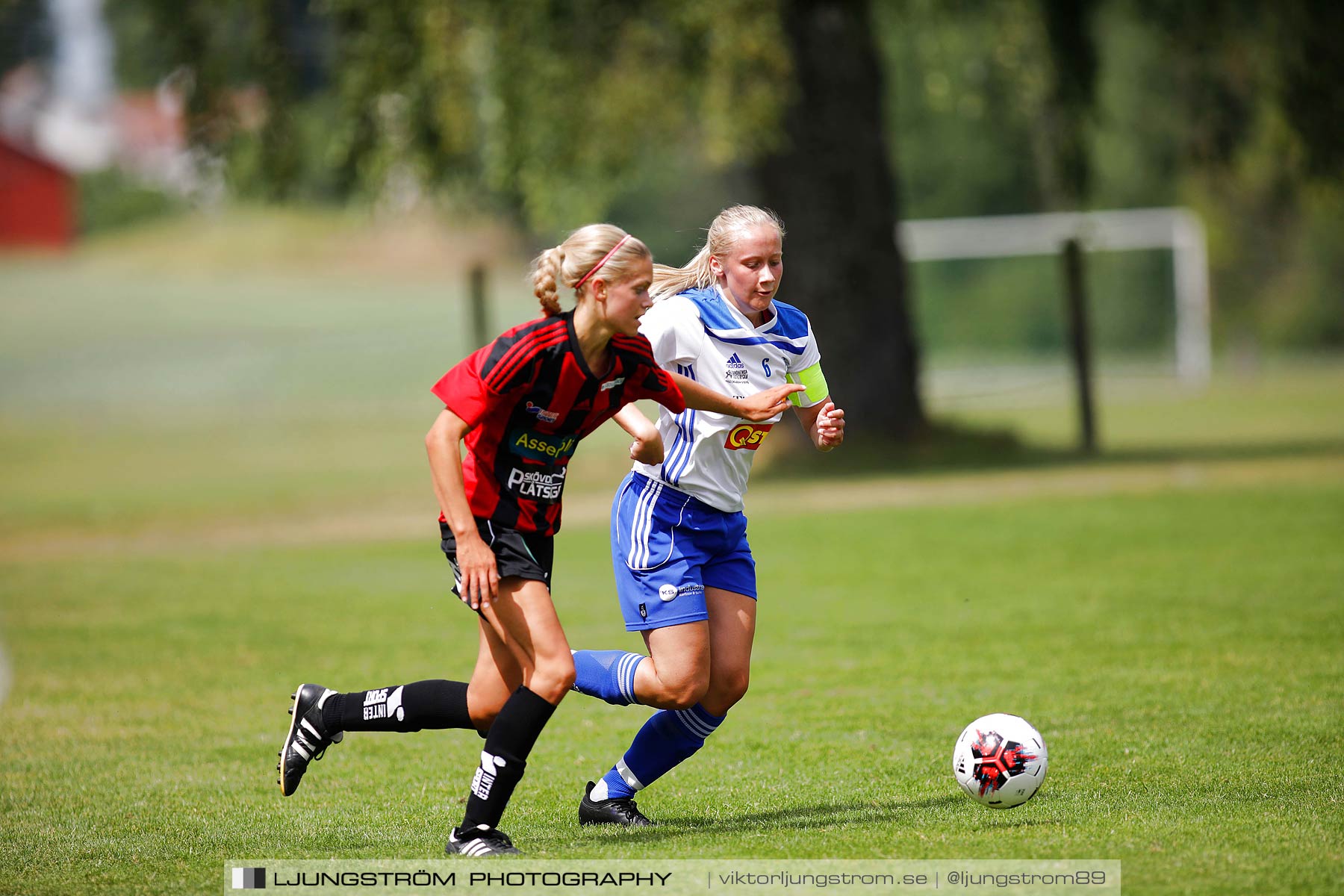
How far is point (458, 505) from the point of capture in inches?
177

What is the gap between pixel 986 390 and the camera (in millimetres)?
28969

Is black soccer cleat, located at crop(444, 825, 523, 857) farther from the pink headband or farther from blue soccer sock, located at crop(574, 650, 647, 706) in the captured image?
the pink headband

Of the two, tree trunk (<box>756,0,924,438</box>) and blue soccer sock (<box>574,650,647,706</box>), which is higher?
tree trunk (<box>756,0,924,438</box>)

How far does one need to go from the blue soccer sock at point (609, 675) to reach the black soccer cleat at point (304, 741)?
852 millimetres

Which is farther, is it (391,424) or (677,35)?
(391,424)

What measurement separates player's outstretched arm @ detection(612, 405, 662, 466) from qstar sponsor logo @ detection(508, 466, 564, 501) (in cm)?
27

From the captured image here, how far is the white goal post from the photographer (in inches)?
1266

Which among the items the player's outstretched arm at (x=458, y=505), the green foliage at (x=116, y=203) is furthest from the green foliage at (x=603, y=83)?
the green foliage at (x=116, y=203)

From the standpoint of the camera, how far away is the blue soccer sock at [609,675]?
16.4 feet

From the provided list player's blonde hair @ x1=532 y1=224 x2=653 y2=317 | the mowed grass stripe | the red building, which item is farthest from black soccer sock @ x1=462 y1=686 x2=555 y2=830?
the red building

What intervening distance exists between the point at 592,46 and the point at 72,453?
1274 cm

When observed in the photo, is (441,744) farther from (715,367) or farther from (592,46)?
(592,46)

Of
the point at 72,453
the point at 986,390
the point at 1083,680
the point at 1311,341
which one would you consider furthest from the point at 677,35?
the point at 1311,341

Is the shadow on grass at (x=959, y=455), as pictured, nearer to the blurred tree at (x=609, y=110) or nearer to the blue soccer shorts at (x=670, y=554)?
the blurred tree at (x=609, y=110)
